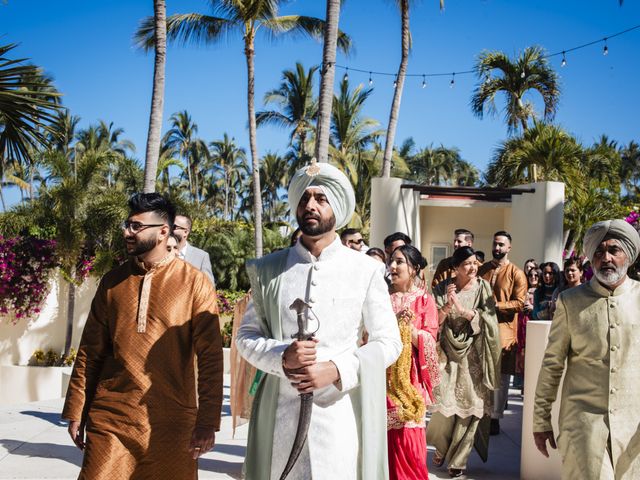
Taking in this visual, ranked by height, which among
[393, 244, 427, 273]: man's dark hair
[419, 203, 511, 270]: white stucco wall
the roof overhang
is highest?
the roof overhang

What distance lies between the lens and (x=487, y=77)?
68.0 feet

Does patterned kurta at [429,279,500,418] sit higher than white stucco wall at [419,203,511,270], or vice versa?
white stucco wall at [419,203,511,270]

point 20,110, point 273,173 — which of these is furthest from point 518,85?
point 273,173

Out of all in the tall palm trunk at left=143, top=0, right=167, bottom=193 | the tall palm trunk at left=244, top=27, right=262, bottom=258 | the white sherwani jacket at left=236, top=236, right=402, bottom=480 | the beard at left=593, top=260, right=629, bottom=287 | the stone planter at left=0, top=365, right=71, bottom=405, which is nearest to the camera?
the white sherwani jacket at left=236, top=236, right=402, bottom=480

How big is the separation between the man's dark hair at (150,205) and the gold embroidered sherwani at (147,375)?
0.89 feet

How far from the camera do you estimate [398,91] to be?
1808cm

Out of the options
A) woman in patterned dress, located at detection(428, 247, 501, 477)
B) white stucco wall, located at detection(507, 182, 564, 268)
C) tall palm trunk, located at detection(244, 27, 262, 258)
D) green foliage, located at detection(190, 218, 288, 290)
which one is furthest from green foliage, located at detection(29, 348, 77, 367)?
woman in patterned dress, located at detection(428, 247, 501, 477)

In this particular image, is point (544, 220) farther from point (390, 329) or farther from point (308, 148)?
point (308, 148)

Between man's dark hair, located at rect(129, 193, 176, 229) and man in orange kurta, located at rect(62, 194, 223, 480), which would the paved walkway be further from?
man's dark hair, located at rect(129, 193, 176, 229)

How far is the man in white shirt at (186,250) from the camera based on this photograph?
19.4ft

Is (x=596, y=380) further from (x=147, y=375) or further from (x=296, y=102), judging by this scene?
(x=296, y=102)

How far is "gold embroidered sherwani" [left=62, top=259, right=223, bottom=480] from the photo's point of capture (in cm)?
348

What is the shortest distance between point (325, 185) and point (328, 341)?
685 millimetres

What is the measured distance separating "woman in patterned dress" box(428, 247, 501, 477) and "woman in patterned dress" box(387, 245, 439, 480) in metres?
0.86
